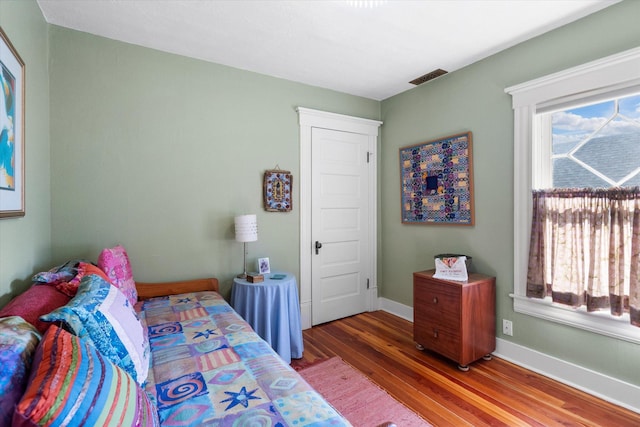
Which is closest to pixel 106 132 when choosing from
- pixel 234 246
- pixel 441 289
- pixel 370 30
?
pixel 234 246

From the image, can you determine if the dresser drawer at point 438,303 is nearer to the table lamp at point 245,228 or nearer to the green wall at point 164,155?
the green wall at point 164,155

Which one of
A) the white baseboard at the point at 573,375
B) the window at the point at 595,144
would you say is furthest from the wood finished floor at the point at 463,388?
the window at the point at 595,144

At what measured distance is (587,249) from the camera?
2.11 m

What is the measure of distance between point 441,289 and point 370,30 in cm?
205

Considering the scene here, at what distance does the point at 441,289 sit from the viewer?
2.56m

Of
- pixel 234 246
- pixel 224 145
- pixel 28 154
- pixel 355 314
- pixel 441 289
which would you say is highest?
pixel 224 145

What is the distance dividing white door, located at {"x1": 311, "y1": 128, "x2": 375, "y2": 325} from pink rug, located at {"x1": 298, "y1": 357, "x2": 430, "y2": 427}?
956 mm

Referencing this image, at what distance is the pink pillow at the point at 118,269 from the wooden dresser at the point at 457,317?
2.20 metres

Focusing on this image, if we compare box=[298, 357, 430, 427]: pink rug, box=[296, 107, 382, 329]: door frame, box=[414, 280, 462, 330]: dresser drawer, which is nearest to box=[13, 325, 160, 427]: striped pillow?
box=[298, 357, 430, 427]: pink rug

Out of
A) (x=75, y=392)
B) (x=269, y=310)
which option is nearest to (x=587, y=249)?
(x=269, y=310)

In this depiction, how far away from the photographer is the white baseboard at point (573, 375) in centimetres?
197

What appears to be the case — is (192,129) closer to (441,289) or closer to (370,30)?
(370,30)

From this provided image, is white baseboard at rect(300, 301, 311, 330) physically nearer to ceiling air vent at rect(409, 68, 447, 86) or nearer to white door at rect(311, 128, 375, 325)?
white door at rect(311, 128, 375, 325)

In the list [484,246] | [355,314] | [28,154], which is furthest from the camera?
[355,314]
